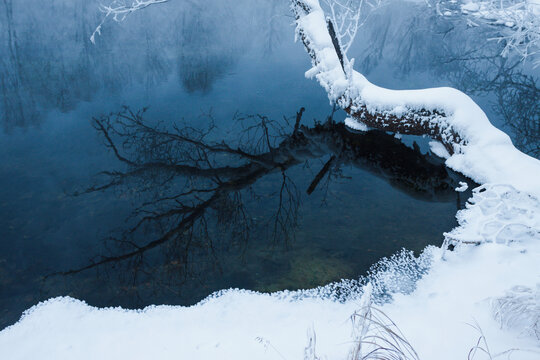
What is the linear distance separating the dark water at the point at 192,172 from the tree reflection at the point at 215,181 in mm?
27

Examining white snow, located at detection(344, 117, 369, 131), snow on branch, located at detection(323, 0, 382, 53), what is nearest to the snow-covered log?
white snow, located at detection(344, 117, 369, 131)

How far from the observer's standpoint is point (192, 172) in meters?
5.89

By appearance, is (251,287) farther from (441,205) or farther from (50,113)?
(50,113)

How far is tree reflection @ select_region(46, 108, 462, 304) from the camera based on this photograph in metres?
4.12

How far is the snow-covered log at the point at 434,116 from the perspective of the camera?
5.33 meters

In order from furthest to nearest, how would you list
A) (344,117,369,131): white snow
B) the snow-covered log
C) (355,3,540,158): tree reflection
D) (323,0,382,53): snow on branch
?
(355,3,540,158): tree reflection
(323,0,382,53): snow on branch
(344,117,369,131): white snow
the snow-covered log

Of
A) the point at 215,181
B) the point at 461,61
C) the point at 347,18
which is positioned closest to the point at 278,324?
the point at 215,181

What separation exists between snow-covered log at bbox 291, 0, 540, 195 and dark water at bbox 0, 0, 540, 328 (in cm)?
49

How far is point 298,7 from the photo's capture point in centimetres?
924

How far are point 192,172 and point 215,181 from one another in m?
0.48

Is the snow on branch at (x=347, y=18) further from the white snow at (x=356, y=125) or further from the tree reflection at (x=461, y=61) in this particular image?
the white snow at (x=356, y=125)

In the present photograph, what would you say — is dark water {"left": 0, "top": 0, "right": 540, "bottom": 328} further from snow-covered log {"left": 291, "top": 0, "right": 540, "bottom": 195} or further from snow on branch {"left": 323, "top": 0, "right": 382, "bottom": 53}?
snow on branch {"left": 323, "top": 0, "right": 382, "bottom": 53}

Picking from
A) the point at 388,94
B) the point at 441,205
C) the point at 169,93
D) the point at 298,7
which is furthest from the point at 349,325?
the point at 298,7

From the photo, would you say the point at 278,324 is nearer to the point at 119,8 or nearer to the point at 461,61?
the point at 461,61
